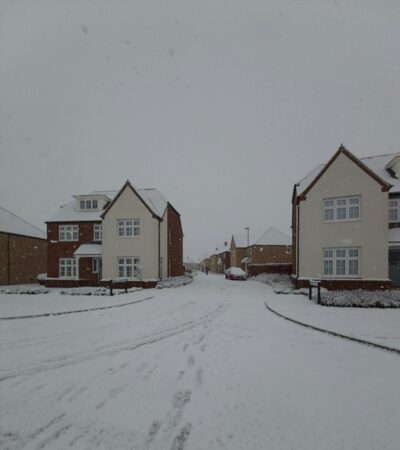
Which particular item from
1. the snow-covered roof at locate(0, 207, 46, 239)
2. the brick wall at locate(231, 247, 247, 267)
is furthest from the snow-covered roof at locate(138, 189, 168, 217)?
the brick wall at locate(231, 247, 247, 267)

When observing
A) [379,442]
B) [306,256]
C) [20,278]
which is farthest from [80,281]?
[379,442]

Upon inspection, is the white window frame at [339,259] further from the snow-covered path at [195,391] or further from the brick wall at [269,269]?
the brick wall at [269,269]

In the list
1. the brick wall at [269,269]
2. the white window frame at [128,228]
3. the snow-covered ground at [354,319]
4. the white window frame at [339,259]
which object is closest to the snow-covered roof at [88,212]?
the white window frame at [128,228]

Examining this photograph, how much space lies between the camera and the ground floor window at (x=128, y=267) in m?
23.0

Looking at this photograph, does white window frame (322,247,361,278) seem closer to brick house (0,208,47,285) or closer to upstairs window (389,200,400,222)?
upstairs window (389,200,400,222)

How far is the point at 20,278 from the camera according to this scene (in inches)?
1176

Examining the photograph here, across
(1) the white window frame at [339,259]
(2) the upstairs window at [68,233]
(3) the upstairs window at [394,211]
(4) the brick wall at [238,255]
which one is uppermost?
(3) the upstairs window at [394,211]

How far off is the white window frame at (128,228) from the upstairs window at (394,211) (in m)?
19.1

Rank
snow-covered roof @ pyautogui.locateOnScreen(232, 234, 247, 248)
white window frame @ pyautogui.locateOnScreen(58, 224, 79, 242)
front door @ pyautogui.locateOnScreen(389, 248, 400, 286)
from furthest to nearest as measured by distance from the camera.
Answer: snow-covered roof @ pyautogui.locateOnScreen(232, 234, 247, 248), white window frame @ pyautogui.locateOnScreen(58, 224, 79, 242), front door @ pyautogui.locateOnScreen(389, 248, 400, 286)

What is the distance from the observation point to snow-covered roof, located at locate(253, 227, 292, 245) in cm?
4588

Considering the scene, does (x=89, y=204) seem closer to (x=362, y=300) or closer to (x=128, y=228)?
(x=128, y=228)

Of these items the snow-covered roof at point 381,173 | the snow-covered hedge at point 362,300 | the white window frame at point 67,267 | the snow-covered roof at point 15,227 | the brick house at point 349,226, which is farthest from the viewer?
the snow-covered roof at point 15,227

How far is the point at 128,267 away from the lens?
76.1ft

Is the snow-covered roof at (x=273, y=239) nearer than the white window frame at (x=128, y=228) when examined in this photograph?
No
